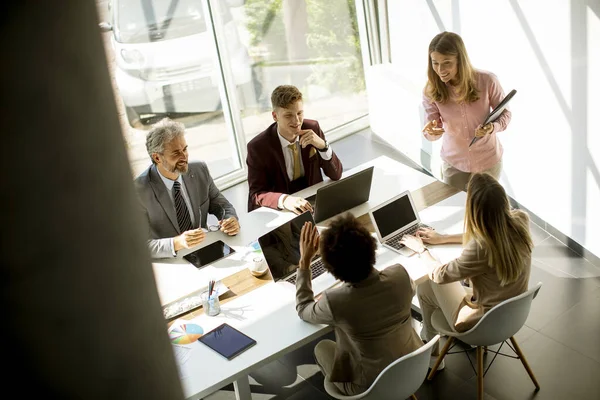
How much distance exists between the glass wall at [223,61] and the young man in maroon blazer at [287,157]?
61.0 inches

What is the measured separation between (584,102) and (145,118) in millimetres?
3491

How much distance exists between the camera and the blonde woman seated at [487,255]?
2807mm

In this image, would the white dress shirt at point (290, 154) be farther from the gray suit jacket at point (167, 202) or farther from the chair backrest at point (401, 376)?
the chair backrest at point (401, 376)

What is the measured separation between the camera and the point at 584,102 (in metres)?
4.13

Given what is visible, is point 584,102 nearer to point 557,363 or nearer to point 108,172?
point 557,363

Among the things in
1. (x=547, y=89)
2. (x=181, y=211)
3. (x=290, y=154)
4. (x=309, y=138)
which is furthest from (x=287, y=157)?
(x=547, y=89)

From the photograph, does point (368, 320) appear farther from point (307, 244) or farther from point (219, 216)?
point (219, 216)

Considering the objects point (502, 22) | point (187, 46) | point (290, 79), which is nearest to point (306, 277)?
point (502, 22)

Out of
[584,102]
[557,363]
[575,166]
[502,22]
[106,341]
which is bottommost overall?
[557,363]

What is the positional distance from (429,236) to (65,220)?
9.77 ft

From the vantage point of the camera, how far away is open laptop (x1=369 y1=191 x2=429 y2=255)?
3383 millimetres

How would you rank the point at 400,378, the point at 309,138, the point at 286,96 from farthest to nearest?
1. the point at 309,138
2. the point at 286,96
3. the point at 400,378

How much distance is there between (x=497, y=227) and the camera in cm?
281

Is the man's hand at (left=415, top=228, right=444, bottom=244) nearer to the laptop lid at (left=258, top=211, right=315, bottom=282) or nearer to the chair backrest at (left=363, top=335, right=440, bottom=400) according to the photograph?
the laptop lid at (left=258, top=211, right=315, bottom=282)
